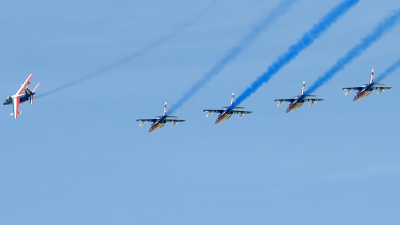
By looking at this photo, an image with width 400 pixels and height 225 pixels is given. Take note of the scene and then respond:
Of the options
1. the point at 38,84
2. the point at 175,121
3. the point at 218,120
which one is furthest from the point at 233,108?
the point at 38,84

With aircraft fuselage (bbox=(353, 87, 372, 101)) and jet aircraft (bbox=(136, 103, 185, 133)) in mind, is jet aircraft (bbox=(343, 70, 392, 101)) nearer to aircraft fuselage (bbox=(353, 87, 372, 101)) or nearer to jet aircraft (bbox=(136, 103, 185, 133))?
aircraft fuselage (bbox=(353, 87, 372, 101))

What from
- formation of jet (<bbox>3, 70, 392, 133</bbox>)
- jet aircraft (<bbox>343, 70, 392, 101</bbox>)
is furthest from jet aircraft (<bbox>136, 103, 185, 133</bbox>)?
jet aircraft (<bbox>343, 70, 392, 101</bbox>)

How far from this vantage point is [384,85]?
69625mm

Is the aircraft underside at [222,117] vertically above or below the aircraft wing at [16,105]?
below

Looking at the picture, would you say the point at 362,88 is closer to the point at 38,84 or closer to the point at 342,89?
the point at 342,89

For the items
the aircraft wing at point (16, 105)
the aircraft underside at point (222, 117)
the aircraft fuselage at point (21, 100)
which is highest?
the aircraft fuselage at point (21, 100)

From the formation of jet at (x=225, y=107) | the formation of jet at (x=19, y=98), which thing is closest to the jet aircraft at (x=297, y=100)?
the formation of jet at (x=225, y=107)

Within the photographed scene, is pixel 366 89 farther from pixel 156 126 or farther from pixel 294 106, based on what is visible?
pixel 156 126

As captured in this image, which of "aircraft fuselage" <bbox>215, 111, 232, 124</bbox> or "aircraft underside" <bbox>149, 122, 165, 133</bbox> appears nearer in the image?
"aircraft fuselage" <bbox>215, 111, 232, 124</bbox>

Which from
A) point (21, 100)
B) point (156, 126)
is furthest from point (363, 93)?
point (21, 100)

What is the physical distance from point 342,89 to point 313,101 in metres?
3.27

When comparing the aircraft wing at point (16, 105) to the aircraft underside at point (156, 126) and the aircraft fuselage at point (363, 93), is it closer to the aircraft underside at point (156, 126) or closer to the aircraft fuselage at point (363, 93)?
the aircraft underside at point (156, 126)

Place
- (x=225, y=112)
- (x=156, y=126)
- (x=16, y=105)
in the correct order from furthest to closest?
1. (x=16, y=105)
2. (x=156, y=126)
3. (x=225, y=112)

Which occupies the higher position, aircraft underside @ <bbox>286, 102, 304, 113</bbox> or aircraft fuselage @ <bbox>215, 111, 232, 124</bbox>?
aircraft underside @ <bbox>286, 102, 304, 113</bbox>
